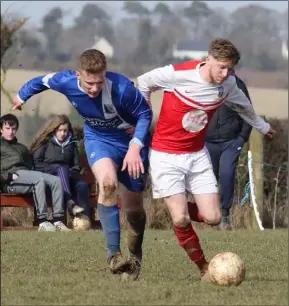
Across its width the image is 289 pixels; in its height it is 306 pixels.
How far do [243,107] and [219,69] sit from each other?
2.67ft

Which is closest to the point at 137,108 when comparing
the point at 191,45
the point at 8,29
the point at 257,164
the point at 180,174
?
the point at 180,174

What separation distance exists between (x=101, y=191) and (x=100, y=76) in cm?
100

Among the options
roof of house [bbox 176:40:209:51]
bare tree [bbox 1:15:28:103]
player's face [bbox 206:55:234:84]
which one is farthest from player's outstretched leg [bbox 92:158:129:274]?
roof of house [bbox 176:40:209:51]

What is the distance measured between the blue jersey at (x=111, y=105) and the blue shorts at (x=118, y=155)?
0.05 meters

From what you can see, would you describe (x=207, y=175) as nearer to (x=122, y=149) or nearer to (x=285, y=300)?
(x=122, y=149)

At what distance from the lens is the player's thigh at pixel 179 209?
9039mm

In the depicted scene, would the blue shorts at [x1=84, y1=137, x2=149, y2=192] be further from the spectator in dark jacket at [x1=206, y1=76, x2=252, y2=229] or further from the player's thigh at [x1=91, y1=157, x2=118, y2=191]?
the spectator in dark jacket at [x1=206, y1=76, x2=252, y2=229]

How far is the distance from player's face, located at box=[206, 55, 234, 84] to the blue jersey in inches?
24.9

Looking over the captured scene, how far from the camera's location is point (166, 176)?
29.8ft

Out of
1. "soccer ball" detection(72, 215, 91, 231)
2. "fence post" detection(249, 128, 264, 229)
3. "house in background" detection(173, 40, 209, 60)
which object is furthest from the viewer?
"house in background" detection(173, 40, 209, 60)

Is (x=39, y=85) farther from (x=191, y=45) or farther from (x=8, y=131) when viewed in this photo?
(x=191, y=45)

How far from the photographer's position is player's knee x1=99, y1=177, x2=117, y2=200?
8891 mm

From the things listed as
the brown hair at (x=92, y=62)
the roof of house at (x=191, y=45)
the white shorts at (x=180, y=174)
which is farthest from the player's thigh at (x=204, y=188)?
the roof of house at (x=191, y=45)

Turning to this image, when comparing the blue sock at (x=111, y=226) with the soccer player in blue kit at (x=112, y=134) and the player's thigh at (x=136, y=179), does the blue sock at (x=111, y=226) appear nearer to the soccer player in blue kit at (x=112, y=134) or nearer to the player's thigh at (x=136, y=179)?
the soccer player in blue kit at (x=112, y=134)
